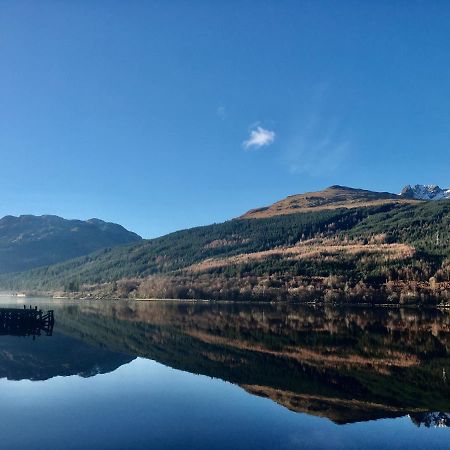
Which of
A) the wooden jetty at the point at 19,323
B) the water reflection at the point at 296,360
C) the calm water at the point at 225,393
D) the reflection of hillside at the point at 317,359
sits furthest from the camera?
the wooden jetty at the point at 19,323

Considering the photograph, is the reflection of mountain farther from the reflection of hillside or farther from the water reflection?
the reflection of hillside

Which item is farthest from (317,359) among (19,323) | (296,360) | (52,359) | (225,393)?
(19,323)

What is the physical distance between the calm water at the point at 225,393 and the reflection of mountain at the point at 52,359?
154 millimetres

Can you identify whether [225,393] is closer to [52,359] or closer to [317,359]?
[317,359]

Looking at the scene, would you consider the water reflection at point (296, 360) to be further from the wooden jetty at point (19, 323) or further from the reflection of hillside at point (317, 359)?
the wooden jetty at point (19, 323)

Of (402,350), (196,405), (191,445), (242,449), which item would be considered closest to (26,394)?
(196,405)

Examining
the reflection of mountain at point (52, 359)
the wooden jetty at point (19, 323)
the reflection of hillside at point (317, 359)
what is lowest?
the reflection of hillside at point (317, 359)

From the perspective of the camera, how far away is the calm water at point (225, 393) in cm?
3033

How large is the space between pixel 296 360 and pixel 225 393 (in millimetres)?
18472

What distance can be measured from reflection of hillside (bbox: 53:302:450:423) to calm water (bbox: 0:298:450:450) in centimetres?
17

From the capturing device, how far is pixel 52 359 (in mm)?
60375

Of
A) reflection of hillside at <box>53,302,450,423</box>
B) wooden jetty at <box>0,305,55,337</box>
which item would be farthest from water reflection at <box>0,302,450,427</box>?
wooden jetty at <box>0,305,55,337</box>

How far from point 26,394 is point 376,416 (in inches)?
1138

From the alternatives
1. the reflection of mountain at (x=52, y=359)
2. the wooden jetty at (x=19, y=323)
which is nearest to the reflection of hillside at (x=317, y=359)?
the reflection of mountain at (x=52, y=359)
